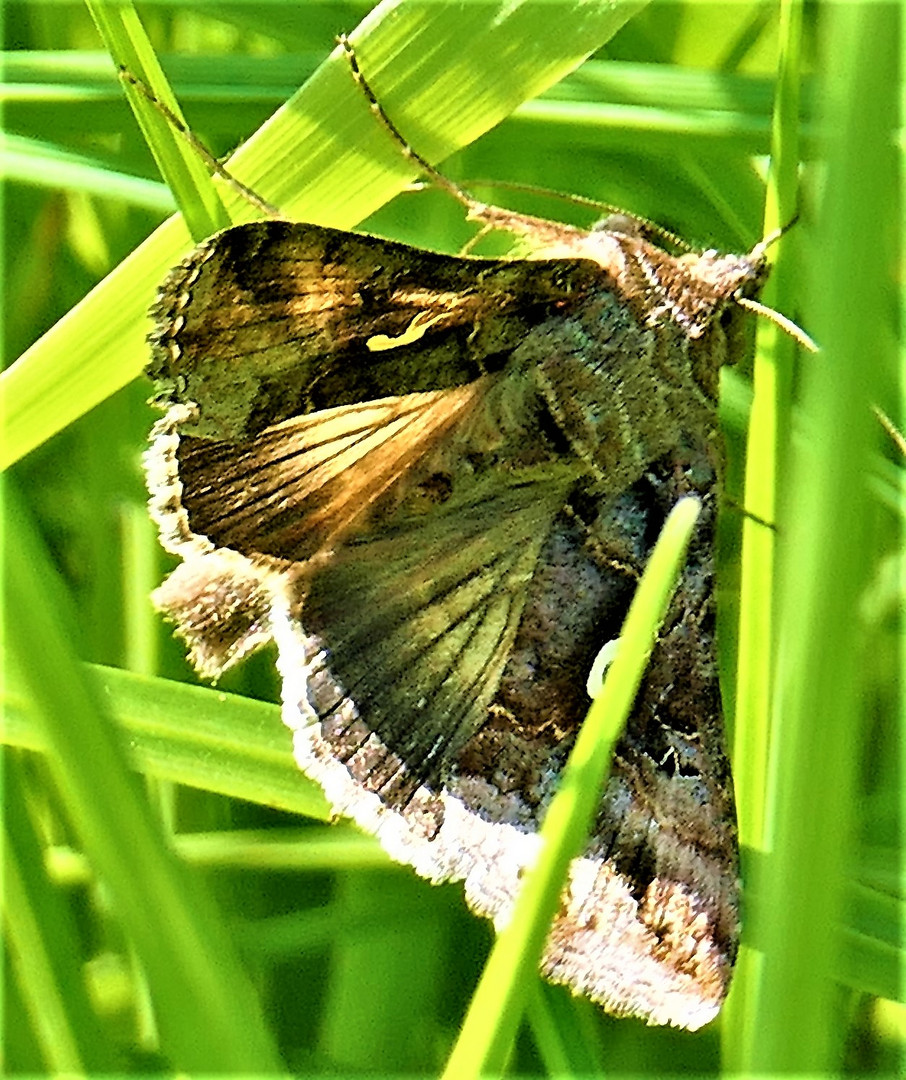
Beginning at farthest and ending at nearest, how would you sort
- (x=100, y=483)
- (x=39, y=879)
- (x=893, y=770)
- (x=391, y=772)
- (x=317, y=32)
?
(x=100, y=483), (x=893, y=770), (x=317, y=32), (x=391, y=772), (x=39, y=879)

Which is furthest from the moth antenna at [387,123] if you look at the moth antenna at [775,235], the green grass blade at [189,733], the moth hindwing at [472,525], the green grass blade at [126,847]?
the green grass blade at [126,847]

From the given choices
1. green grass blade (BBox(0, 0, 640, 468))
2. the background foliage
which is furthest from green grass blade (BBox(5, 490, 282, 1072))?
green grass blade (BBox(0, 0, 640, 468))

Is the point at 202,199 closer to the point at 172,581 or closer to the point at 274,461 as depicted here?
the point at 274,461

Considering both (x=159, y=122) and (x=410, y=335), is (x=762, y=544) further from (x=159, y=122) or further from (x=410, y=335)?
(x=159, y=122)

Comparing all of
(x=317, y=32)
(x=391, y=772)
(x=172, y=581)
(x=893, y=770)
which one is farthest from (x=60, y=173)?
(x=893, y=770)

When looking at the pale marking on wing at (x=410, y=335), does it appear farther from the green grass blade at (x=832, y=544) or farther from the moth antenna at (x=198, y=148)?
the green grass blade at (x=832, y=544)

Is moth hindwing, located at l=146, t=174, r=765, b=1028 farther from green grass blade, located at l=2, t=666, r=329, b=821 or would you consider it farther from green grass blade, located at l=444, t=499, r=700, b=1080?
green grass blade, located at l=444, t=499, r=700, b=1080
